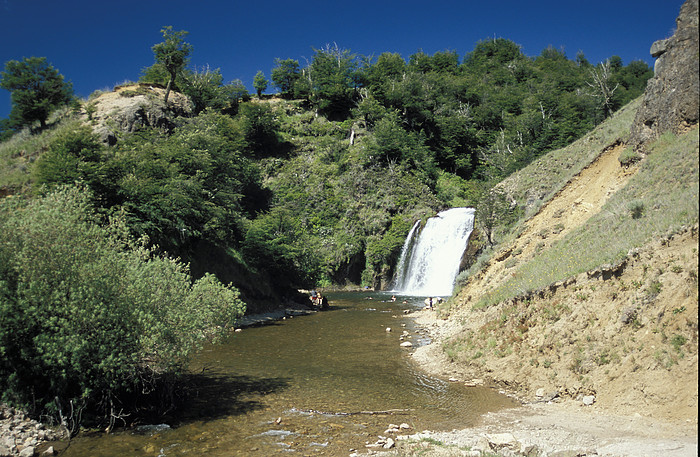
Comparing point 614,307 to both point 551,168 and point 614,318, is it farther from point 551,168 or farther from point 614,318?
point 551,168

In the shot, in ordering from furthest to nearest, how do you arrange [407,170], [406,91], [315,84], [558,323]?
1. [315,84]
2. [406,91]
3. [407,170]
4. [558,323]

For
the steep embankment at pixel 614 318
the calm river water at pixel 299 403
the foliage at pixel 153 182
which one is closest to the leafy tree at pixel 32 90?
the foliage at pixel 153 182

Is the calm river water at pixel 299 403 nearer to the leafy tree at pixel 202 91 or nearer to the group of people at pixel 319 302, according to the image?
the group of people at pixel 319 302

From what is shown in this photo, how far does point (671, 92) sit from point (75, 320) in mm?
21305

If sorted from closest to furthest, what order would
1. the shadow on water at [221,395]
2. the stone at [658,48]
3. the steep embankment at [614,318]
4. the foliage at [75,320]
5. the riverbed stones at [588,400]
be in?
the steep embankment at [614,318] → the foliage at [75,320] → the riverbed stones at [588,400] → the shadow on water at [221,395] → the stone at [658,48]

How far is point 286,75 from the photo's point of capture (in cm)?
8350

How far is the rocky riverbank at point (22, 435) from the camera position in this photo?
27.8 ft

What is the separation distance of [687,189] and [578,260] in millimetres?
3706

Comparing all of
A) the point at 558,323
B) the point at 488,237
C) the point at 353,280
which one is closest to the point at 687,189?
the point at 558,323

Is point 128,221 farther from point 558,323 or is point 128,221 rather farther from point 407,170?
point 407,170

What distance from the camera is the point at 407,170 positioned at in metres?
58.7

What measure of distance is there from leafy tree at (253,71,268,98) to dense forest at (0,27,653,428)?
18.1 inches

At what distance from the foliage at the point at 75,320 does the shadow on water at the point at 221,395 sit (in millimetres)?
1253

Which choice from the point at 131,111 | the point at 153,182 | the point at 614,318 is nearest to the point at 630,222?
the point at 614,318
